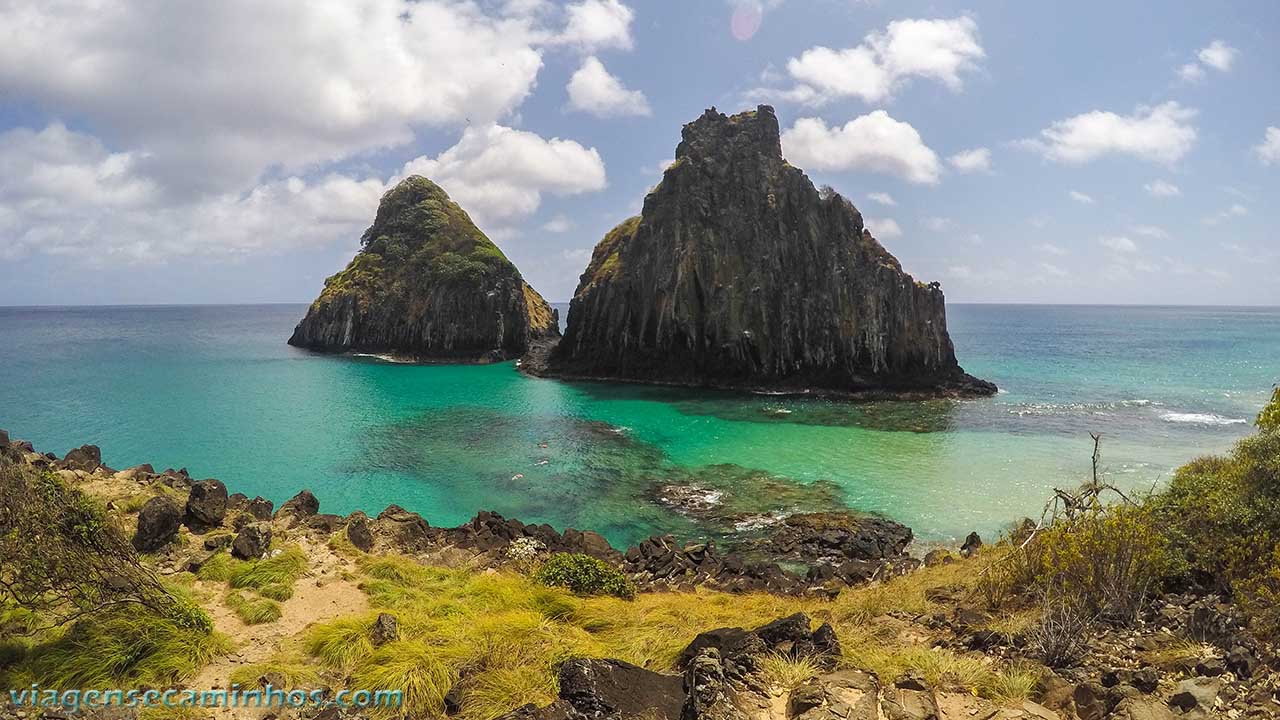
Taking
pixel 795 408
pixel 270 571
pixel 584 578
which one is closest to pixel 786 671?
pixel 584 578

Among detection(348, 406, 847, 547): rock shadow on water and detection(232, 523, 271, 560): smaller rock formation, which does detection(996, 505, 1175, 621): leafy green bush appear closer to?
detection(348, 406, 847, 547): rock shadow on water

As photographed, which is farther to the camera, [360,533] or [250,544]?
[360,533]

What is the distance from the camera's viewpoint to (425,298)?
98.8 metres

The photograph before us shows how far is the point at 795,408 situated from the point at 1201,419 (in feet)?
102

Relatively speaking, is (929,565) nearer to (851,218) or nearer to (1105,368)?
(851,218)

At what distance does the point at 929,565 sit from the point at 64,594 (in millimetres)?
22373

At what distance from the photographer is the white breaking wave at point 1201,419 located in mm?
45422

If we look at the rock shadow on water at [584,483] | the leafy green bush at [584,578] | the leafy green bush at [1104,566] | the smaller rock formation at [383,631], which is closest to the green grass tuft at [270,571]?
the smaller rock formation at [383,631]

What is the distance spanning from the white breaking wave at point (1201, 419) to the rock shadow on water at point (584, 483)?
35741 millimetres

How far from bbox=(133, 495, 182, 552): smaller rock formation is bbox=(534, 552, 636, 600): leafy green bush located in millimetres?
9465

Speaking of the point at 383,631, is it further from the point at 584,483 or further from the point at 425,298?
the point at 425,298

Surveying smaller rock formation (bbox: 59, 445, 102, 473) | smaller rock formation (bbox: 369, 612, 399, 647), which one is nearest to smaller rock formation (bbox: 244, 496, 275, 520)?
smaller rock formation (bbox: 59, 445, 102, 473)

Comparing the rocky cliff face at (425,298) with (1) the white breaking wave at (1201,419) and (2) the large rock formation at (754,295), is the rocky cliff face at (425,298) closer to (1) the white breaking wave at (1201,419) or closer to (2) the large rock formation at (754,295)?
(2) the large rock formation at (754,295)

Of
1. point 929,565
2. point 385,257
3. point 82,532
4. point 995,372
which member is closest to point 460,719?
point 82,532
